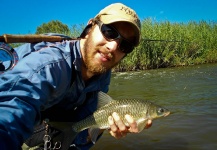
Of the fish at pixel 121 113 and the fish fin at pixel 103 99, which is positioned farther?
the fish fin at pixel 103 99

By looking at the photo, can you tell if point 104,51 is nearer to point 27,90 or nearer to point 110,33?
point 110,33

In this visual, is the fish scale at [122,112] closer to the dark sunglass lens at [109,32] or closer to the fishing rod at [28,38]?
the dark sunglass lens at [109,32]

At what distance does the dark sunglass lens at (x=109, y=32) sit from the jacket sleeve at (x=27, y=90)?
667 millimetres

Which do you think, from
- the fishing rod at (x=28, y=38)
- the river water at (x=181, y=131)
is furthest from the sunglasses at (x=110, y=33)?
the river water at (x=181, y=131)

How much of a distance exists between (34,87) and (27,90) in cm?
8

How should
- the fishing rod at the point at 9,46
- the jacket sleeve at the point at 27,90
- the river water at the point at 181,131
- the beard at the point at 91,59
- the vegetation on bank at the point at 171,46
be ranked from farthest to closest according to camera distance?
the vegetation on bank at the point at 171,46 → the river water at the point at 181,131 → the beard at the point at 91,59 → the fishing rod at the point at 9,46 → the jacket sleeve at the point at 27,90

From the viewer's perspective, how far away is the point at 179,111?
19.1 feet

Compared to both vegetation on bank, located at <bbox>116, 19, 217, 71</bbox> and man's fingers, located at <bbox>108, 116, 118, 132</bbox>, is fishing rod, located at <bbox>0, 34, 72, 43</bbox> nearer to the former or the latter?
man's fingers, located at <bbox>108, 116, 118, 132</bbox>

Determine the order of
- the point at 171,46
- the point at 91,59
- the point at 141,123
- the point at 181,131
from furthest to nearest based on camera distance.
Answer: the point at 171,46 → the point at 181,131 → the point at 141,123 → the point at 91,59

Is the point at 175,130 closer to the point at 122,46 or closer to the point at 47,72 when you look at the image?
the point at 122,46

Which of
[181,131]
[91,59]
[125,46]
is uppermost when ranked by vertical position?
[125,46]

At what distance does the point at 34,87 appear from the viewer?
208 cm

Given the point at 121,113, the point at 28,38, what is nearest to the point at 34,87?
the point at 28,38

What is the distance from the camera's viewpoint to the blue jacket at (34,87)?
1.81m
